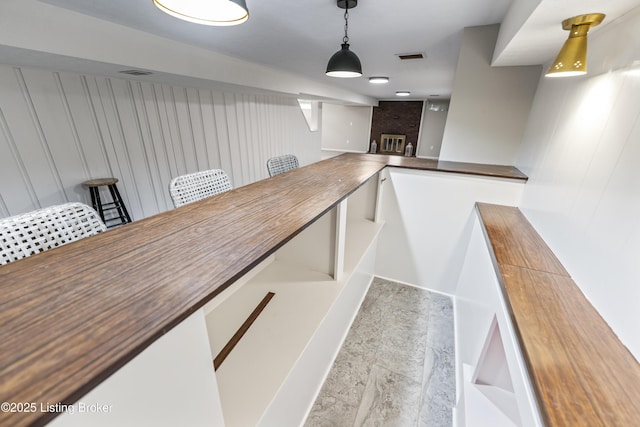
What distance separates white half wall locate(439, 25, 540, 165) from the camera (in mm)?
2312

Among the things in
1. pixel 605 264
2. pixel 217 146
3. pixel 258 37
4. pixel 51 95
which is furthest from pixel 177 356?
pixel 217 146

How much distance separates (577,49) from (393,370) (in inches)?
76.5

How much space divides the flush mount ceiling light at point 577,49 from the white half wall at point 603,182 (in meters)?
0.10

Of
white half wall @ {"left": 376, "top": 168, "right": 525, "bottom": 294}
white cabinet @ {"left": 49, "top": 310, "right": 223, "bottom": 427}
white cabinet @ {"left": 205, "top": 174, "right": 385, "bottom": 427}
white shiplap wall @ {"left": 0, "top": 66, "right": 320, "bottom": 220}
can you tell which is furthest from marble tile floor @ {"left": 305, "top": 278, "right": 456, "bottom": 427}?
white shiplap wall @ {"left": 0, "top": 66, "right": 320, "bottom": 220}

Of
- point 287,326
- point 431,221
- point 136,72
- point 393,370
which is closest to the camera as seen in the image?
point 287,326

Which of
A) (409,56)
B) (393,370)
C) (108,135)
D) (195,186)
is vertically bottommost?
(393,370)

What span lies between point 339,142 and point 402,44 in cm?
837

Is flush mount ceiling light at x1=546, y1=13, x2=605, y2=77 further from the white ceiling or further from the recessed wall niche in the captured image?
the recessed wall niche

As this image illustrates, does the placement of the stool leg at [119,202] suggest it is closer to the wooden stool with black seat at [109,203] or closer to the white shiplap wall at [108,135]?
the wooden stool with black seat at [109,203]

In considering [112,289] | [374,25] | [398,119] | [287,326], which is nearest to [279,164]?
[374,25]

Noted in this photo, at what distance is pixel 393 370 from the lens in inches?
67.1

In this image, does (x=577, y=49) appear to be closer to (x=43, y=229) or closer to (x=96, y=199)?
(x=43, y=229)

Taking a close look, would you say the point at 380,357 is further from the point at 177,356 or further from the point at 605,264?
the point at 177,356

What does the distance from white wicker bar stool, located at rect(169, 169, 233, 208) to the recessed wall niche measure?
9320mm
